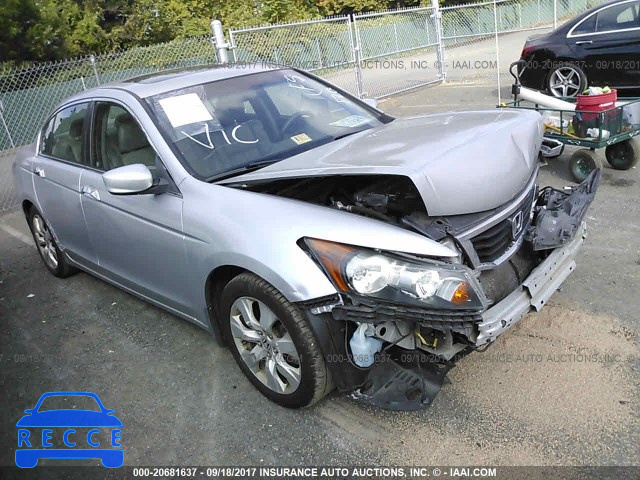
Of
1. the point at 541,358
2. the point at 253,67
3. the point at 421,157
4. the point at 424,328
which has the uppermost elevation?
the point at 253,67

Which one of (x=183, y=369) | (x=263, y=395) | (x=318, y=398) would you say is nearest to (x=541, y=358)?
(x=318, y=398)

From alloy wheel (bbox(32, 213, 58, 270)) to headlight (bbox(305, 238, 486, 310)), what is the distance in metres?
3.42

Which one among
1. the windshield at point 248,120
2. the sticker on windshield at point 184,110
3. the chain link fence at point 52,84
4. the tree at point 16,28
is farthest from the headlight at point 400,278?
the tree at point 16,28

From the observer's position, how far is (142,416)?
3227 millimetres

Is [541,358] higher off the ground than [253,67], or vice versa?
[253,67]

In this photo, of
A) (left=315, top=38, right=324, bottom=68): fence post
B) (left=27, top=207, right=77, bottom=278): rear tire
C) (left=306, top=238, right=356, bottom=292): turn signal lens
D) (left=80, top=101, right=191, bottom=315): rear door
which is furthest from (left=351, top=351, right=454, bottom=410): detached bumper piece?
(left=315, top=38, right=324, bottom=68): fence post

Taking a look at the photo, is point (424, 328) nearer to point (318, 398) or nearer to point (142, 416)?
→ point (318, 398)

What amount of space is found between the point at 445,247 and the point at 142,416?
1.98 meters

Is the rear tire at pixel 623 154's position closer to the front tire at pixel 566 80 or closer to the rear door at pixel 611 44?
the rear door at pixel 611 44

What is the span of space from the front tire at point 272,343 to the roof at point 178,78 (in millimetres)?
1525

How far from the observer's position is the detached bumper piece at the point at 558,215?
9.72 feet

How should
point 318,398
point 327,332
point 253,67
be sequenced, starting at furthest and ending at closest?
point 253,67, point 318,398, point 327,332

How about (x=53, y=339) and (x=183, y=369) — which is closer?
(x=183, y=369)

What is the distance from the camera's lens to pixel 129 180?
10.2 feet
